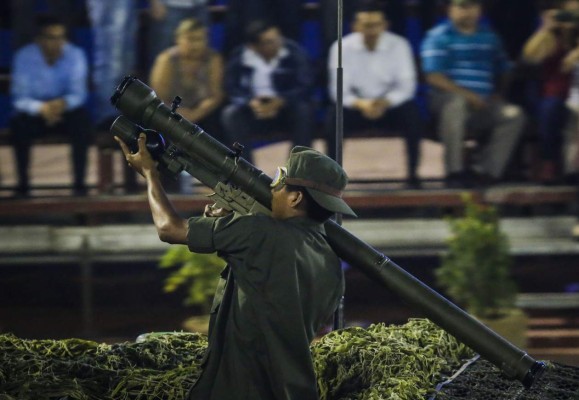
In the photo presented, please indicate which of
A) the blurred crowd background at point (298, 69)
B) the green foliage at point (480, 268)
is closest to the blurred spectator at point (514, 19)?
the blurred crowd background at point (298, 69)

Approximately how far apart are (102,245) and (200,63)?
4.96ft

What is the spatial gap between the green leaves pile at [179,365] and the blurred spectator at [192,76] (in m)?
4.03

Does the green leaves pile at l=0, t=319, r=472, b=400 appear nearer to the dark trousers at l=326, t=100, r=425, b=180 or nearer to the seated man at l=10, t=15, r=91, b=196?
the dark trousers at l=326, t=100, r=425, b=180

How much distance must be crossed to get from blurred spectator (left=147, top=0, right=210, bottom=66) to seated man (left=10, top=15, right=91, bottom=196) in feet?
1.69

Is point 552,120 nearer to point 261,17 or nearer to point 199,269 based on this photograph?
point 261,17

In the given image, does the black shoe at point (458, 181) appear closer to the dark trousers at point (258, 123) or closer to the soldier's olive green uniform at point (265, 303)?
the dark trousers at point (258, 123)

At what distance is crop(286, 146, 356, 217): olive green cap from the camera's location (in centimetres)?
470

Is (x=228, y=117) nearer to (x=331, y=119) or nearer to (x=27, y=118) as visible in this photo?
(x=331, y=119)

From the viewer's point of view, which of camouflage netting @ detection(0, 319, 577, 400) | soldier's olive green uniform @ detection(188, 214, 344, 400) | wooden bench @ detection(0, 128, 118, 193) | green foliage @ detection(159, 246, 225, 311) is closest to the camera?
soldier's olive green uniform @ detection(188, 214, 344, 400)

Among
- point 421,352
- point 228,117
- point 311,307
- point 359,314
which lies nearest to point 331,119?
point 228,117

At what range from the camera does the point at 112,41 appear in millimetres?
9812

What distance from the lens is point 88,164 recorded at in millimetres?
10016

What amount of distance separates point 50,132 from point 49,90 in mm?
310

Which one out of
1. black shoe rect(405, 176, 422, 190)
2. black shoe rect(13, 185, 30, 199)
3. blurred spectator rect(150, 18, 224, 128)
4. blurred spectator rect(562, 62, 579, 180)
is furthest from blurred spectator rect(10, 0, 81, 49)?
blurred spectator rect(562, 62, 579, 180)
